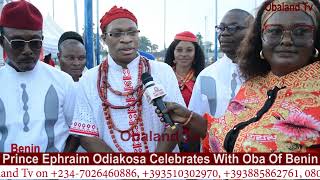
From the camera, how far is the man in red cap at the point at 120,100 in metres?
2.80

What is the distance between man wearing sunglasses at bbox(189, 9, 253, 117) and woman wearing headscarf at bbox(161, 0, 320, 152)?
1.09 m

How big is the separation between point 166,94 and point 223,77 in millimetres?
826

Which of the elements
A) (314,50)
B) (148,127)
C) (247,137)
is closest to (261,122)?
(247,137)

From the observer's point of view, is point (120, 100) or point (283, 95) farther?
point (120, 100)

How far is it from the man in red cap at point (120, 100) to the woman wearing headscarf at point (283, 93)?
74cm

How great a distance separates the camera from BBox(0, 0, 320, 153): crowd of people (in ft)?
6.46

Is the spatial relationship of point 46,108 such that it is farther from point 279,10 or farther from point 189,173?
point 279,10

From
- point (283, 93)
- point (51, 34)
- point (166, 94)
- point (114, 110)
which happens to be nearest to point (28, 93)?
point (114, 110)

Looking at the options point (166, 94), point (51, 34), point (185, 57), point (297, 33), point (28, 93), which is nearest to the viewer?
point (297, 33)

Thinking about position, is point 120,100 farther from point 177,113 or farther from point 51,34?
point 51,34

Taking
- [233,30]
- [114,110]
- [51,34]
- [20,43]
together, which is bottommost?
[114,110]

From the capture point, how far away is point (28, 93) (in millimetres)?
2873

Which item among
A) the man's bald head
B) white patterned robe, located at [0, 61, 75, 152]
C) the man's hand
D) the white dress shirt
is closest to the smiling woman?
the man's hand

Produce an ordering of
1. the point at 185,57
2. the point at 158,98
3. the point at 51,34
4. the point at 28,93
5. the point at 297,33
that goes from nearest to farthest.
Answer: the point at 297,33
the point at 158,98
the point at 28,93
the point at 185,57
the point at 51,34
